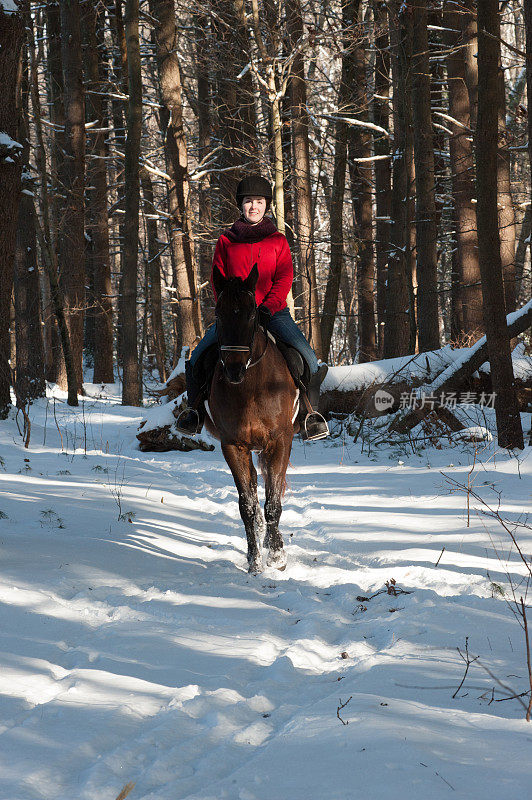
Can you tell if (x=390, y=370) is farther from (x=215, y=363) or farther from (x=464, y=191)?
(x=464, y=191)

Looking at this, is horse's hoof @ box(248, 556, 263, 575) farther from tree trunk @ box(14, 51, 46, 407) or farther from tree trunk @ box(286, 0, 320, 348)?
tree trunk @ box(14, 51, 46, 407)

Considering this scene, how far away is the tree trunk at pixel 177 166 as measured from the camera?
1816 centimetres

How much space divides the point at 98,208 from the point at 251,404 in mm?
18788

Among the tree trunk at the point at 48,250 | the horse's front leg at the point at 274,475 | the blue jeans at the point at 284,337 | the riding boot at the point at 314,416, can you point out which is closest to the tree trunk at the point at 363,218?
the tree trunk at the point at 48,250

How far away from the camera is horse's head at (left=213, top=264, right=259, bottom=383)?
200 inches

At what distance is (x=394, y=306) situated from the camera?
2103 cm

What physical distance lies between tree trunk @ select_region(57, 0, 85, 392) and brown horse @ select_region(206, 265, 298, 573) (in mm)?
14779

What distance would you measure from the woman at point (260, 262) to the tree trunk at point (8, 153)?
618 centimetres

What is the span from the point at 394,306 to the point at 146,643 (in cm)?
1847

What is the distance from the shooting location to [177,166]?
18594 mm

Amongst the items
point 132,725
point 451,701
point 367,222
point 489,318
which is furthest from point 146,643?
point 367,222
